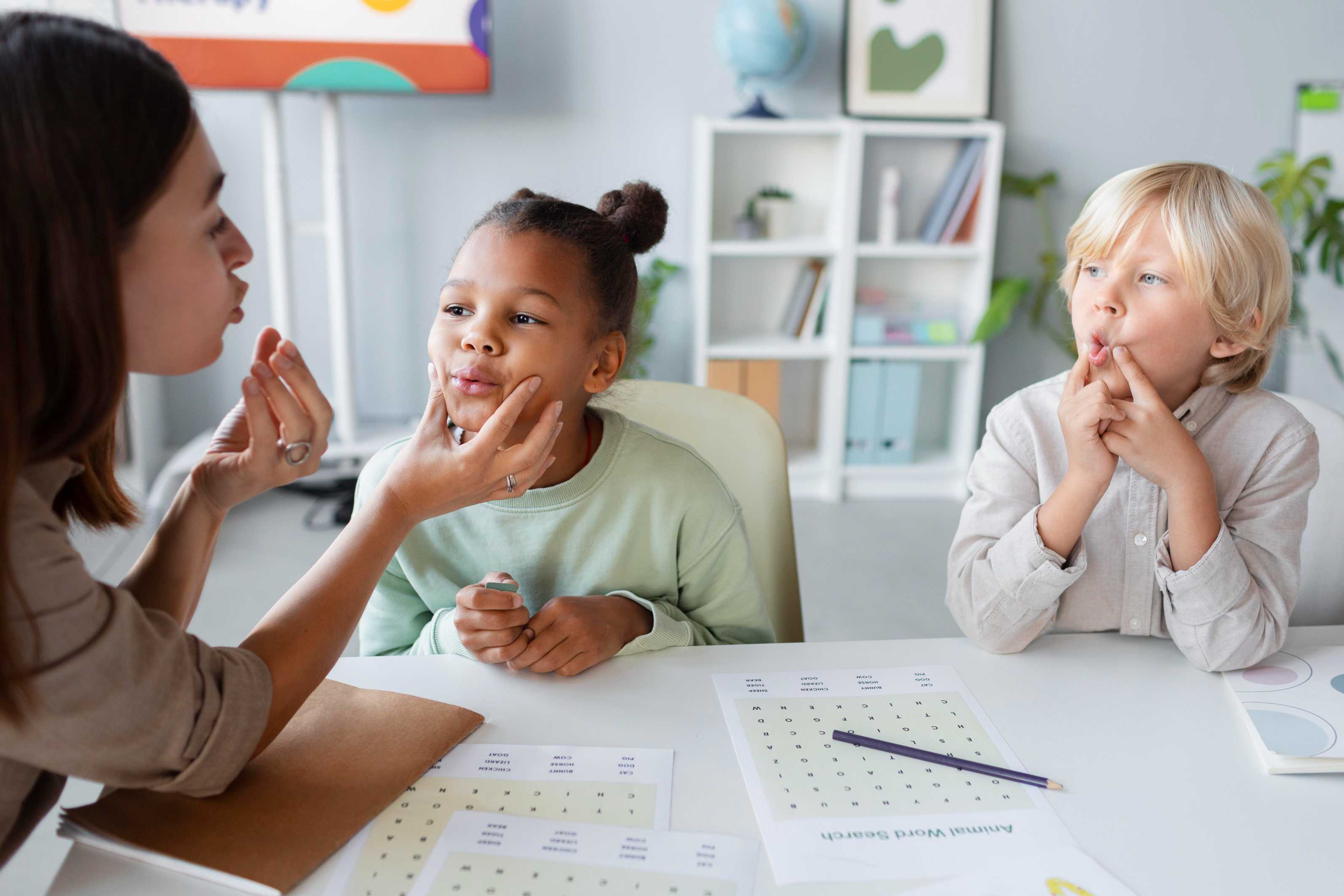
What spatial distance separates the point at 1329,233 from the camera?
11.3ft

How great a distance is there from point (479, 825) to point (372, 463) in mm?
591

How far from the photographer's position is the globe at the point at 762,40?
312cm

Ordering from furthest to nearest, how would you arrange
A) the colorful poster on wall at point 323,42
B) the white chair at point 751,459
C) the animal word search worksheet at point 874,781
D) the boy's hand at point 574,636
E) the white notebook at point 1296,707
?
the colorful poster on wall at point 323,42 → the white chair at point 751,459 → the boy's hand at point 574,636 → the white notebook at point 1296,707 → the animal word search worksheet at point 874,781

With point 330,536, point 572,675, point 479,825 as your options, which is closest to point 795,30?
point 330,536

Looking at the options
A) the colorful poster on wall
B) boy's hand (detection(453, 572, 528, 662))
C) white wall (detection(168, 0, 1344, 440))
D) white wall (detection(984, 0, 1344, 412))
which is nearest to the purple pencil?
boy's hand (detection(453, 572, 528, 662))

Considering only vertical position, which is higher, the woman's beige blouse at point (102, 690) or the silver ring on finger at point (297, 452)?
the silver ring on finger at point (297, 452)

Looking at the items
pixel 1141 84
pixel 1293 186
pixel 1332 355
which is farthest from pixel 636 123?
pixel 1332 355

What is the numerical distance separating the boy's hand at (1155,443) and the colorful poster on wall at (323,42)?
240 cm

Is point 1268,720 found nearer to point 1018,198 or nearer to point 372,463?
point 372,463

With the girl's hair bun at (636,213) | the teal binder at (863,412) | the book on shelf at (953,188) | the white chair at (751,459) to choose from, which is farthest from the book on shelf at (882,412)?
the girl's hair bun at (636,213)

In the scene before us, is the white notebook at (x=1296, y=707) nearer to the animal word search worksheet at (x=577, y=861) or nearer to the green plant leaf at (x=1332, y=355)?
the animal word search worksheet at (x=577, y=861)

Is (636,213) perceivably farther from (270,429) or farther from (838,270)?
(838,270)

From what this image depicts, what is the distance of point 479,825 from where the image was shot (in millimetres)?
703

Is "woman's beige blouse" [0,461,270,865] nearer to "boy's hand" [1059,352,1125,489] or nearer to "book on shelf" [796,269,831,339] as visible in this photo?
"boy's hand" [1059,352,1125,489]
